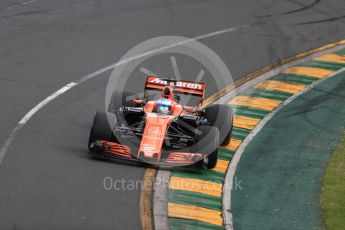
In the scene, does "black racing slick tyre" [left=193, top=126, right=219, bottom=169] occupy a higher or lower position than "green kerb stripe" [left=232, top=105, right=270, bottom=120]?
lower

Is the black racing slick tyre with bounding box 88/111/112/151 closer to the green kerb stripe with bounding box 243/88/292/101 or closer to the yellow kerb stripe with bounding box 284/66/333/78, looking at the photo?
the green kerb stripe with bounding box 243/88/292/101

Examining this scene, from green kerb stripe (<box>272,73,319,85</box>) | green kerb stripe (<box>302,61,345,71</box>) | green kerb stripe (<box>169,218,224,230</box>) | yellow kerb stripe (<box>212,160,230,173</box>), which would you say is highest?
green kerb stripe (<box>302,61,345,71</box>)

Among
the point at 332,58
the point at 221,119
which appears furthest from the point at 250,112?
the point at 332,58

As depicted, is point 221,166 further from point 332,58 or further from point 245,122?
point 332,58

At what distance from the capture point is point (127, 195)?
1548 cm

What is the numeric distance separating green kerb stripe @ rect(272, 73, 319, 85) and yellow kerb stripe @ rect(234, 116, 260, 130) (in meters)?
3.53

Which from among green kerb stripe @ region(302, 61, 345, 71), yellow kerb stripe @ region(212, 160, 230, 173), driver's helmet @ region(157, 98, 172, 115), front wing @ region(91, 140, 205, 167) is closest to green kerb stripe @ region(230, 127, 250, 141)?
yellow kerb stripe @ region(212, 160, 230, 173)

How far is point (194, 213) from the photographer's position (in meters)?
15.0

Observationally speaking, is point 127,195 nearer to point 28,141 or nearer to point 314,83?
point 28,141

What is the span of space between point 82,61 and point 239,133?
20.7 ft

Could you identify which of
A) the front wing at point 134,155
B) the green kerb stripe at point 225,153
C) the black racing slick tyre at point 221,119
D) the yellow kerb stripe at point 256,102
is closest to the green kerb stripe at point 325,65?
the yellow kerb stripe at point 256,102

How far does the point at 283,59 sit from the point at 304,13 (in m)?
4.86

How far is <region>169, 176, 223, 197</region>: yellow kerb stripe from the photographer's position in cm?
1598

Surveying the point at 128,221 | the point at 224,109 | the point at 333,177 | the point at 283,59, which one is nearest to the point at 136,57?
the point at 283,59
